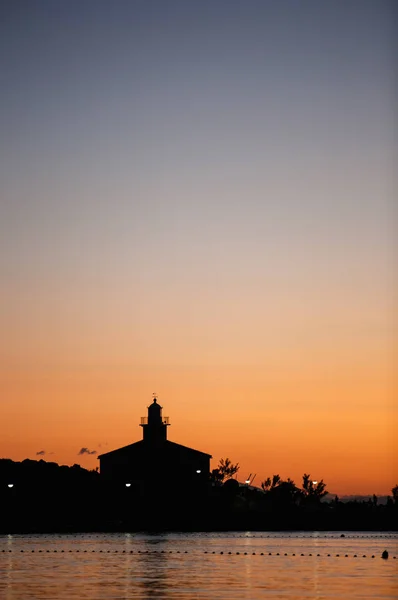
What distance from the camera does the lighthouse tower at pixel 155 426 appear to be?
14262cm

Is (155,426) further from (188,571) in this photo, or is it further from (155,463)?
(188,571)

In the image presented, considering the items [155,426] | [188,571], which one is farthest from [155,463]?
[188,571]

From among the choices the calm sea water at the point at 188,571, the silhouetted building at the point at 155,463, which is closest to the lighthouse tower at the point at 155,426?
the silhouetted building at the point at 155,463

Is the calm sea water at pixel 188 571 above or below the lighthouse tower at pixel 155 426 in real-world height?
below

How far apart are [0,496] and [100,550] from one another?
5124 centimetres

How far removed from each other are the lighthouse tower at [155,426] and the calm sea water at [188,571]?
4020 cm

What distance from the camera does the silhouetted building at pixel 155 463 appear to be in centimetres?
14112

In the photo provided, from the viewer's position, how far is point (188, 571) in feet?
215

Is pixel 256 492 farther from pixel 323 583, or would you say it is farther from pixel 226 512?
pixel 323 583

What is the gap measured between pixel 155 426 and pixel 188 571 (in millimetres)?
77982

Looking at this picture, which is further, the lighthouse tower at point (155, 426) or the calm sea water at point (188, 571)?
the lighthouse tower at point (155, 426)

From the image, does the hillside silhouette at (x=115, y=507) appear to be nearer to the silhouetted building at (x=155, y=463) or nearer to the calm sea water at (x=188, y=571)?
the silhouetted building at (x=155, y=463)

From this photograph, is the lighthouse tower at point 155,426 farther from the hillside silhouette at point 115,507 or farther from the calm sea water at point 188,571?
the calm sea water at point 188,571

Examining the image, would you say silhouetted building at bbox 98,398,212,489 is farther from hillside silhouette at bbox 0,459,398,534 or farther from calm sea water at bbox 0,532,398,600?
calm sea water at bbox 0,532,398,600
